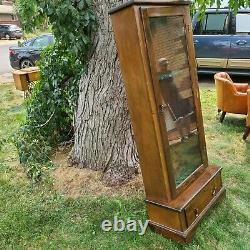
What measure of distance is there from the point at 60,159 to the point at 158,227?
1.63 m

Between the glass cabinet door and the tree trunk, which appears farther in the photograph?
the tree trunk

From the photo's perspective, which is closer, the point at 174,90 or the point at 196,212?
the point at 174,90

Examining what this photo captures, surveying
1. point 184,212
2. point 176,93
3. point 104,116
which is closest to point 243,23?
point 104,116

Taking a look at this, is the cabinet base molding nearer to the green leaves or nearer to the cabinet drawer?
the cabinet drawer

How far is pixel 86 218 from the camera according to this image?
3.07 meters

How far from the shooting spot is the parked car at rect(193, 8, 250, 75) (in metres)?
7.96

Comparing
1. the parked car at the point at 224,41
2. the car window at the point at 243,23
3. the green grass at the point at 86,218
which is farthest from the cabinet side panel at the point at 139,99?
the car window at the point at 243,23

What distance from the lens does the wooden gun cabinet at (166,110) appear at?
2348 millimetres

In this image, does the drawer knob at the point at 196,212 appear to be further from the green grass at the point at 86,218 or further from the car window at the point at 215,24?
the car window at the point at 215,24

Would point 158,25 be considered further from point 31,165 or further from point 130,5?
point 31,165

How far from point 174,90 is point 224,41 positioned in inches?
241

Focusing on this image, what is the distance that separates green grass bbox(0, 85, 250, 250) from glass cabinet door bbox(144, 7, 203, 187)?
550 mm

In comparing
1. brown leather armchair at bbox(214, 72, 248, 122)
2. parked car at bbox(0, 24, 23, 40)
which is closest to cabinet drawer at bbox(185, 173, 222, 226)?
brown leather armchair at bbox(214, 72, 248, 122)

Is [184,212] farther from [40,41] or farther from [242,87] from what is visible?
[40,41]
